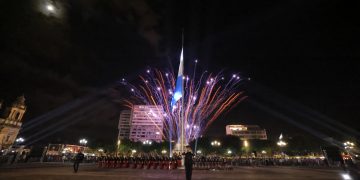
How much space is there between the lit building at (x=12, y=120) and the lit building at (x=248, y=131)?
133676 mm

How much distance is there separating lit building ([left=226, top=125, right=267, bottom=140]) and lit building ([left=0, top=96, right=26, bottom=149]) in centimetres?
13368

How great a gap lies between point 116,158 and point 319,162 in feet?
138

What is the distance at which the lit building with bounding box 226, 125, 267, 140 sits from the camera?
15862 centimetres

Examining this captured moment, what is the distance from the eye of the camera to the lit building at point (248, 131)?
159 metres

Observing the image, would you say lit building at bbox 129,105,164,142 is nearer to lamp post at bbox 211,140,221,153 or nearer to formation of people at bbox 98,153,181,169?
lamp post at bbox 211,140,221,153

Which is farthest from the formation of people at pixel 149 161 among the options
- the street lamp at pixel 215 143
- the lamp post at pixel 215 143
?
the street lamp at pixel 215 143

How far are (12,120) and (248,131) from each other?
5832 inches

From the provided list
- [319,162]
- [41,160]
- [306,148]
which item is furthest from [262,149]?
[41,160]

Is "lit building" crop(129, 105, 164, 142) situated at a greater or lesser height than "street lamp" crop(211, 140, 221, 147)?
greater

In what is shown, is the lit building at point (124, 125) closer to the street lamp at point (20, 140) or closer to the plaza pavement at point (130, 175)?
the street lamp at point (20, 140)

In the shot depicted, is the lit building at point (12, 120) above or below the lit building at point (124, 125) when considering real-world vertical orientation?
below

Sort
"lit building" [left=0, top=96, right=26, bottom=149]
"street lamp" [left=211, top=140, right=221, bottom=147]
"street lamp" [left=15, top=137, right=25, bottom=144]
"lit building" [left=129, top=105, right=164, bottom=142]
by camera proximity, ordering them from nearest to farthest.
Answer: "lit building" [left=0, top=96, right=26, bottom=149] < "street lamp" [left=15, top=137, right=25, bottom=144] < "street lamp" [left=211, top=140, right=221, bottom=147] < "lit building" [left=129, top=105, right=164, bottom=142]

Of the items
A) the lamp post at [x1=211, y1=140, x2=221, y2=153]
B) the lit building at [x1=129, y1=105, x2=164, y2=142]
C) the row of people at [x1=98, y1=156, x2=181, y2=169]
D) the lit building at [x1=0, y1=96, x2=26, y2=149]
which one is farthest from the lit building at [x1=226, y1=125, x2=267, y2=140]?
the row of people at [x1=98, y1=156, x2=181, y2=169]

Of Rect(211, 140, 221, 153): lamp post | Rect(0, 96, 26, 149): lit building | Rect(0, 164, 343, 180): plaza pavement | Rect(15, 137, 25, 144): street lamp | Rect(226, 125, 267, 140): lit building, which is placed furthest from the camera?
Rect(226, 125, 267, 140): lit building
